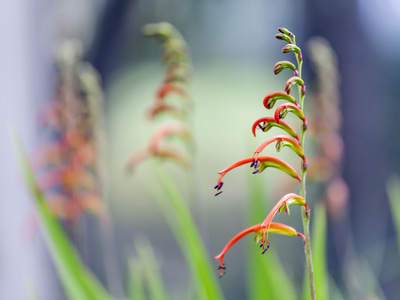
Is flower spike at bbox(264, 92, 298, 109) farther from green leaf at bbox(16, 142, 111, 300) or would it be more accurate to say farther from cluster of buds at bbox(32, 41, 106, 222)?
cluster of buds at bbox(32, 41, 106, 222)

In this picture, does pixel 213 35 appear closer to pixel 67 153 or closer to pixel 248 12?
pixel 248 12

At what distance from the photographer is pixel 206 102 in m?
→ 1.51

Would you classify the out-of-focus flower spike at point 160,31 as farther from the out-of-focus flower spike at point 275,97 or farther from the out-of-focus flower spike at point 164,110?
the out-of-focus flower spike at point 275,97

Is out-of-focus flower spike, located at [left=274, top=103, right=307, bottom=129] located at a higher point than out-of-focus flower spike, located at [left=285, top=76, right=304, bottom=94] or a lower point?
lower

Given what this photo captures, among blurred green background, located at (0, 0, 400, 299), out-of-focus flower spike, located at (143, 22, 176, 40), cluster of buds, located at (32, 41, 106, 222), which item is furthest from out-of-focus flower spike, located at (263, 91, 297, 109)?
blurred green background, located at (0, 0, 400, 299)

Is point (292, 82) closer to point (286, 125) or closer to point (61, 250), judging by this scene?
point (286, 125)

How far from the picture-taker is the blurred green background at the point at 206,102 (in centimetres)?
135

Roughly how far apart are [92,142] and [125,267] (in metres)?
1.02

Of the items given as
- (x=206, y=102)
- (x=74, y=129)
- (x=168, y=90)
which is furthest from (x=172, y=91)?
(x=206, y=102)

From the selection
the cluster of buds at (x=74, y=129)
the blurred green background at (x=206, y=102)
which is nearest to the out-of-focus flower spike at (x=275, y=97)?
the cluster of buds at (x=74, y=129)

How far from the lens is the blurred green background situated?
1.35 metres

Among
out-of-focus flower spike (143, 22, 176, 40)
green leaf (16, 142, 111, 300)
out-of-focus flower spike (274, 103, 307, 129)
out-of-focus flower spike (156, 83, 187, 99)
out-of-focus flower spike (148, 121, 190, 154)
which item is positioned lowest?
green leaf (16, 142, 111, 300)

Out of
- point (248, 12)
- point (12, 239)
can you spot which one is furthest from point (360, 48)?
point (12, 239)

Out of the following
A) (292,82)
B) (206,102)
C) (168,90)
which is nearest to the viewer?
(292,82)
